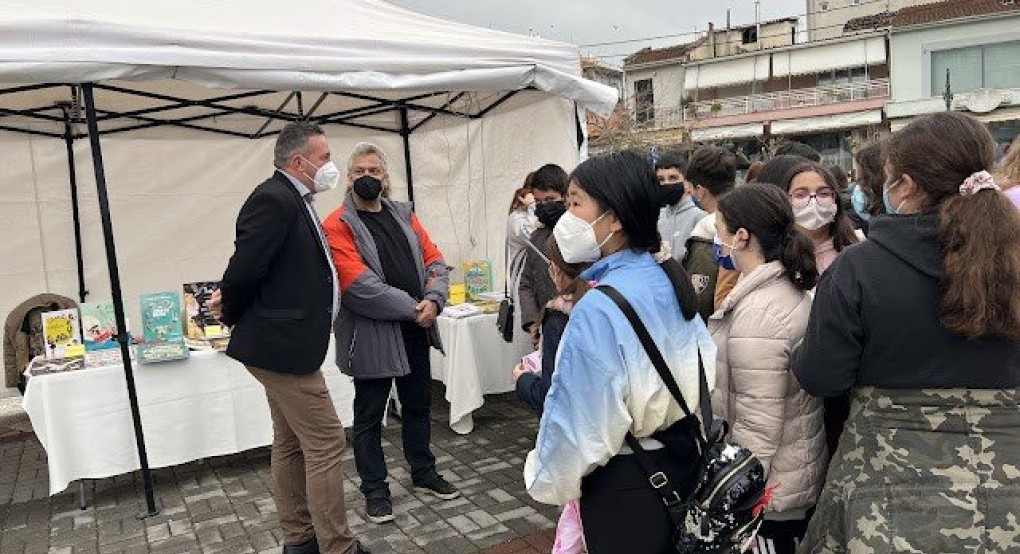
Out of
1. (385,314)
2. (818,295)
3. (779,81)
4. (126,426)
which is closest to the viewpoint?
(818,295)

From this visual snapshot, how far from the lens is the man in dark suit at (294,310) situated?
2.84 m

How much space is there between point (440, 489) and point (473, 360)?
1242 mm

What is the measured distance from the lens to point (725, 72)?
39750 millimetres

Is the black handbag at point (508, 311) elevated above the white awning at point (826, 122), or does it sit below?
below

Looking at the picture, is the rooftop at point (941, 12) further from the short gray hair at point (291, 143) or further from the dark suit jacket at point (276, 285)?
the dark suit jacket at point (276, 285)

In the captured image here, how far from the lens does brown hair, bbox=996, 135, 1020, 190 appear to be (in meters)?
2.96

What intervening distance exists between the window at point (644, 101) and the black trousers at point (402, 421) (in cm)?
3603

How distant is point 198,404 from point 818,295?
3.76 metres

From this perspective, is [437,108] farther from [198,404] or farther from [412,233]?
[198,404]

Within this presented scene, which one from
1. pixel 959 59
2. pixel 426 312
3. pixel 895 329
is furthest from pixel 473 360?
pixel 959 59

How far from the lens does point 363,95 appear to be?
5.95m

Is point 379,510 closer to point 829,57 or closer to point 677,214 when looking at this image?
point 677,214

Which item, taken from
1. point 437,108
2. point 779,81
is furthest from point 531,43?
point 779,81

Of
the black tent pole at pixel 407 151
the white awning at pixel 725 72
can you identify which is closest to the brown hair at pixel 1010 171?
the black tent pole at pixel 407 151
